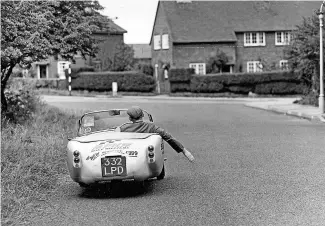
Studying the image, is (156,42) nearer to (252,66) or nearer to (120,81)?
(252,66)

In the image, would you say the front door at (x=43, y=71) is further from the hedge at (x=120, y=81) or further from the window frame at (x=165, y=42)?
the hedge at (x=120, y=81)

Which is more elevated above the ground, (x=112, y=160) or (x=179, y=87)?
(x=179, y=87)

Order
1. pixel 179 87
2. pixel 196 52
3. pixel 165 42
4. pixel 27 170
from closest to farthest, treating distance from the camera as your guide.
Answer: pixel 27 170, pixel 179 87, pixel 196 52, pixel 165 42

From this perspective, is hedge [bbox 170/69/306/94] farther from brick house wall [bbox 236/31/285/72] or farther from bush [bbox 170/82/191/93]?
brick house wall [bbox 236/31/285/72]

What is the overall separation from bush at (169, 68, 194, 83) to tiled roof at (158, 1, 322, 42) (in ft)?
21.7

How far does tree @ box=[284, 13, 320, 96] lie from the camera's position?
1231 inches

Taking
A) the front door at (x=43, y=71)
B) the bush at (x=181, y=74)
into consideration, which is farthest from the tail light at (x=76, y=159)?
the front door at (x=43, y=71)

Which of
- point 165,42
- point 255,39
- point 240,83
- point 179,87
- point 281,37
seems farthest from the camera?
point 281,37

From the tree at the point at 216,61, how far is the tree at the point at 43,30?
114ft

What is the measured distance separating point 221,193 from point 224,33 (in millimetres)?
51426

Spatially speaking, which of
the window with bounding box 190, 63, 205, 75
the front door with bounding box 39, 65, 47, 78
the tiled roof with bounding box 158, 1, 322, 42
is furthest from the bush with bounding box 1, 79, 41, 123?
the front door with bounding box 39, 65, 47, 78

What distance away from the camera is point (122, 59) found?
2413 inches

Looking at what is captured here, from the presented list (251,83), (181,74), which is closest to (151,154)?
(251,83)

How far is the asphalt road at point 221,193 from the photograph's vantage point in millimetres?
7922
